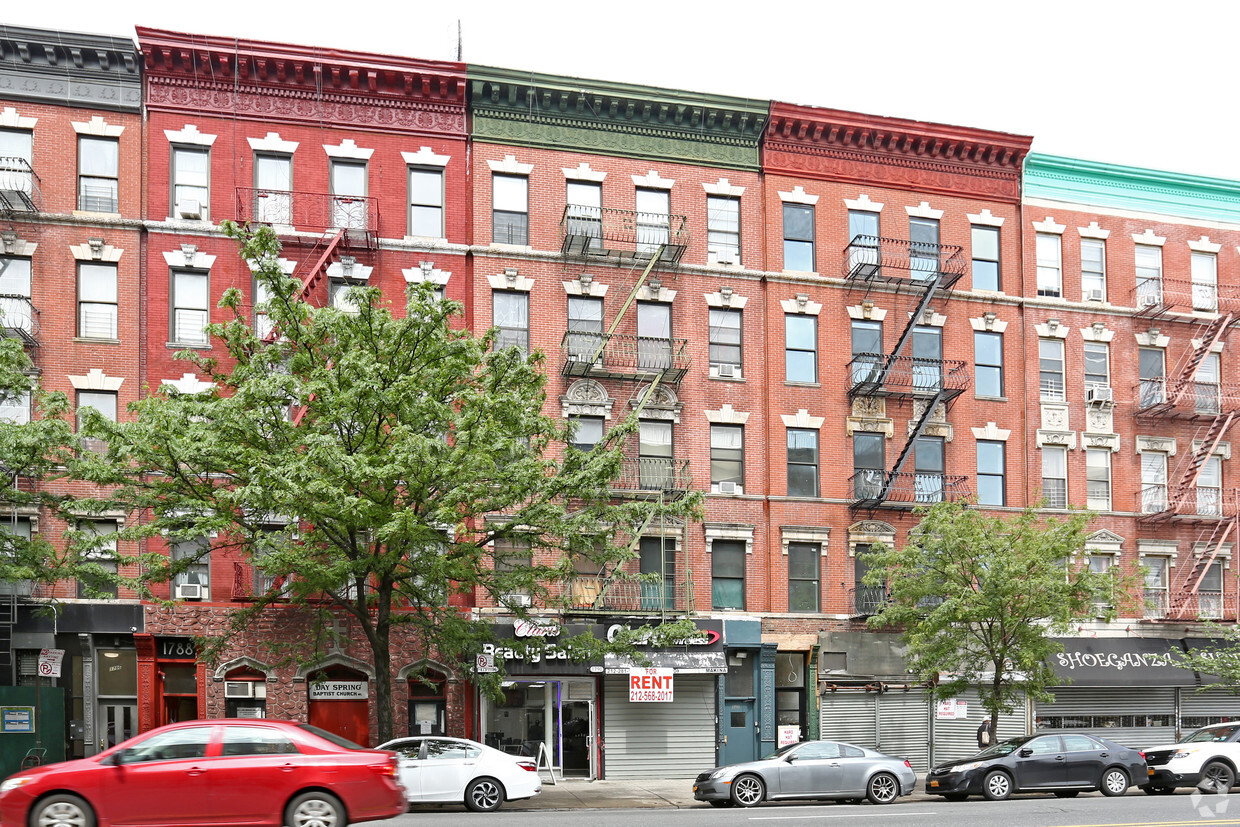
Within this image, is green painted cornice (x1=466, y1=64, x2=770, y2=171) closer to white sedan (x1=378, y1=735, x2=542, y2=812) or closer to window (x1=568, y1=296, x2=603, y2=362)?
window (x1=568, y1=296, x2=603, y2=362)

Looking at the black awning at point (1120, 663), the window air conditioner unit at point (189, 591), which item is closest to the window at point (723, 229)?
the black awning at point (1120, 663)

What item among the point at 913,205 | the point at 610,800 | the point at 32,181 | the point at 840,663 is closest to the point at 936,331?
the point at 913,205

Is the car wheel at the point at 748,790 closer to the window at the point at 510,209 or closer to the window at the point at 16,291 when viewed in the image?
the window at the point at 510,209

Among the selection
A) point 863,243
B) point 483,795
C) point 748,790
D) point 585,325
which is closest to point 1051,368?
point 863,243

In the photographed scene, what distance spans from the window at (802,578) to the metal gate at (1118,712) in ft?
22.9

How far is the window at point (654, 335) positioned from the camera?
98.5 feet

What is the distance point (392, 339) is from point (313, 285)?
7255 millimetres

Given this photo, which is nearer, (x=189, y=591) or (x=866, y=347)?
(x=189, y=591)

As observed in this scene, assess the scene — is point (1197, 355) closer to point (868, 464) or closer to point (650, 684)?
point (868, 464)

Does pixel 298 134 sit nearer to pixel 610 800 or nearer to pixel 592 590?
pixel 592 590

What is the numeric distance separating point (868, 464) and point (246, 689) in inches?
651

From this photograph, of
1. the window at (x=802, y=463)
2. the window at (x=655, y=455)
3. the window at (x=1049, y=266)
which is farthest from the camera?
the window at (x=1049, y=266)

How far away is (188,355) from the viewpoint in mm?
22547

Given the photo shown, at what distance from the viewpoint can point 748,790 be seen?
2192 cm
